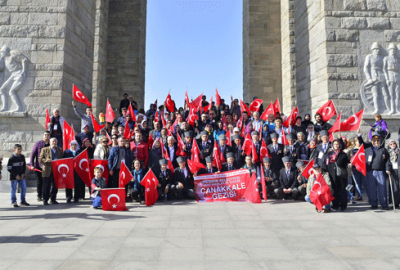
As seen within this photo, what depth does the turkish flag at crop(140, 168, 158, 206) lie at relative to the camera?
714cm

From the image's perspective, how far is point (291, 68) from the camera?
548 inches

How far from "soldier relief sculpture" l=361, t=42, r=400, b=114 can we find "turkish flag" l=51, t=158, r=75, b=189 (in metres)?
9.10

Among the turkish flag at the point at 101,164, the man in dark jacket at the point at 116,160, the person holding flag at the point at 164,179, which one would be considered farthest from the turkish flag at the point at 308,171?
the turkish flag at the point at 101,164

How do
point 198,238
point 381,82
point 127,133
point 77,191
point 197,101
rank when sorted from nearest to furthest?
point 198,238, point 77,191, point 127,133, point 381,82, point 197,101

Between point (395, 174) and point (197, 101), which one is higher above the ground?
point (197, 101)

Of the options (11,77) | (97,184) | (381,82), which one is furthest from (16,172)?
(381,82)

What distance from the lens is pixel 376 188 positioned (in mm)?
6941

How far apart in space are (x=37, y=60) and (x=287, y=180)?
8730 millimetres

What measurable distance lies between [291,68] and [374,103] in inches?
186

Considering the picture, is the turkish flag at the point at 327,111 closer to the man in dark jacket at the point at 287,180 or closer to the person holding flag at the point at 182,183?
the man in dark jacket at the point at 287,180

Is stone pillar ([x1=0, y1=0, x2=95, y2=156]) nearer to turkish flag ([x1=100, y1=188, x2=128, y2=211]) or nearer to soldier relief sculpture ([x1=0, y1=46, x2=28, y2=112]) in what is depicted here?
soldier relief sculpture ([x1=0, y1=46, x2=28, y2=112])

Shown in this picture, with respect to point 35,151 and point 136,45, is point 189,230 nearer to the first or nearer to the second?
point 35,151

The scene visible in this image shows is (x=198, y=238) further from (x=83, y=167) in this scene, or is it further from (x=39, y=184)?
(x=39, y=184)

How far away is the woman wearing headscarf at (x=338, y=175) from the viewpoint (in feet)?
22.0
